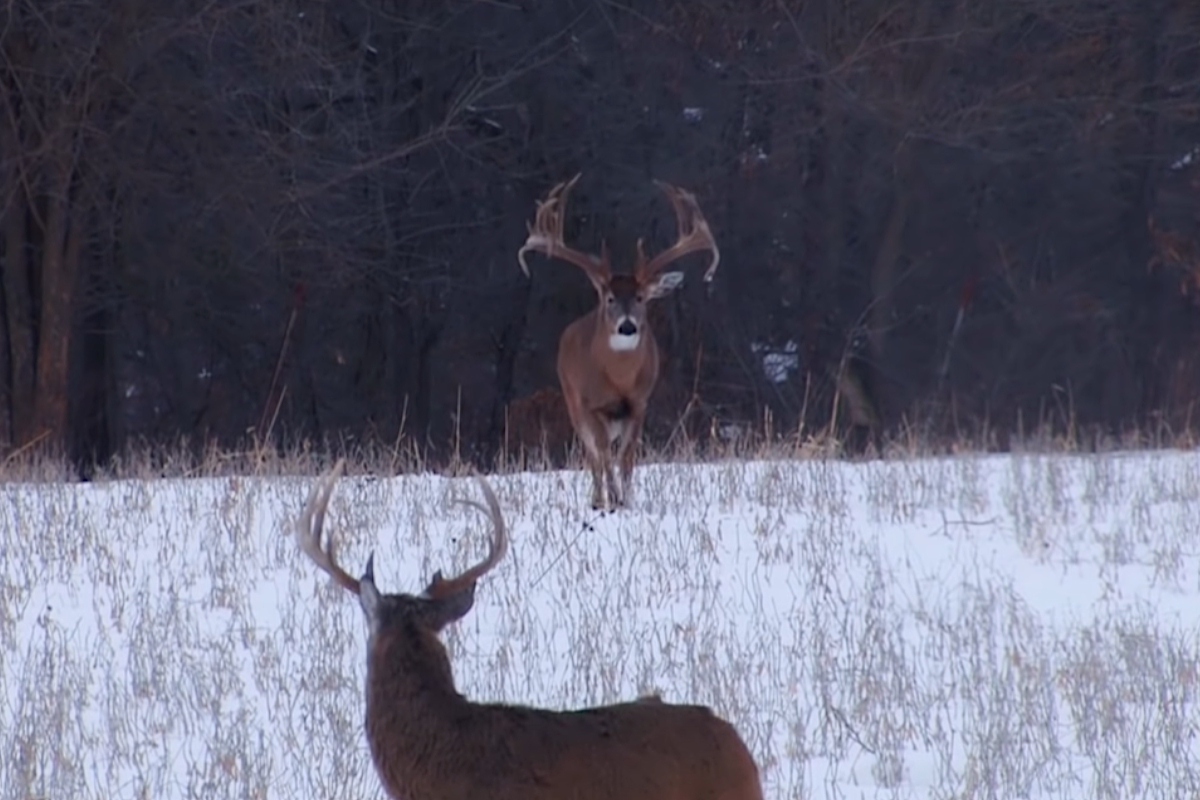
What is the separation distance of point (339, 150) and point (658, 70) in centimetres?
483

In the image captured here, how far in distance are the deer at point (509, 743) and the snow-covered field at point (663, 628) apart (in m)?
1.83

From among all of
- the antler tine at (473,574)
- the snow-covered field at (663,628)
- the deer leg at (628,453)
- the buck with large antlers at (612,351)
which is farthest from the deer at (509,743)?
the buck with large antlers at (612,351)

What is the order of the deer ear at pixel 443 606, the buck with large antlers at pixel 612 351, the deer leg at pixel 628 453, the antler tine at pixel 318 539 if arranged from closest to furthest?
the deer ear at pixel 443 606
the antler tine at pixel 318 539
the deer leg at pixel 628 453
the buck with large antlers at pixel 612 351

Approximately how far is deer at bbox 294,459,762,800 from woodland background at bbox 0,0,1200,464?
14.2 m

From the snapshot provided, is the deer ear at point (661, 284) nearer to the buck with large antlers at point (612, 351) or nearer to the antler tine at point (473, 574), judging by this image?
the buck with large antlers at point (612, 351)

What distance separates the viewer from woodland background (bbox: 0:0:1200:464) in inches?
843

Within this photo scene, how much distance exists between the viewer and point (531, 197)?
2628cm

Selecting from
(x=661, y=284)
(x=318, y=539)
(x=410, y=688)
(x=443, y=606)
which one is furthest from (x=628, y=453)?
(x=410, y=688)

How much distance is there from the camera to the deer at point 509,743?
523 cm

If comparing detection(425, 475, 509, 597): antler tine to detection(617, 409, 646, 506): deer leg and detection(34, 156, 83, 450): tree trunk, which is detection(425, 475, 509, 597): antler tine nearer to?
detection(617, 409, 646, 506): deer leg

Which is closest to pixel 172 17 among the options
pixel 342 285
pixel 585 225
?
pixel 342 285

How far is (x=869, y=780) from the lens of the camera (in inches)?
296

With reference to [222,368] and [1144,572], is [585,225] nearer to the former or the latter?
[222,368]

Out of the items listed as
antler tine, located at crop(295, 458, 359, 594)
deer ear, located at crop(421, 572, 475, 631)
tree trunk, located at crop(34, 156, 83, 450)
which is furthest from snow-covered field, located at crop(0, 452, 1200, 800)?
tree trunk, located at crop(34, 156, 83, 450)
